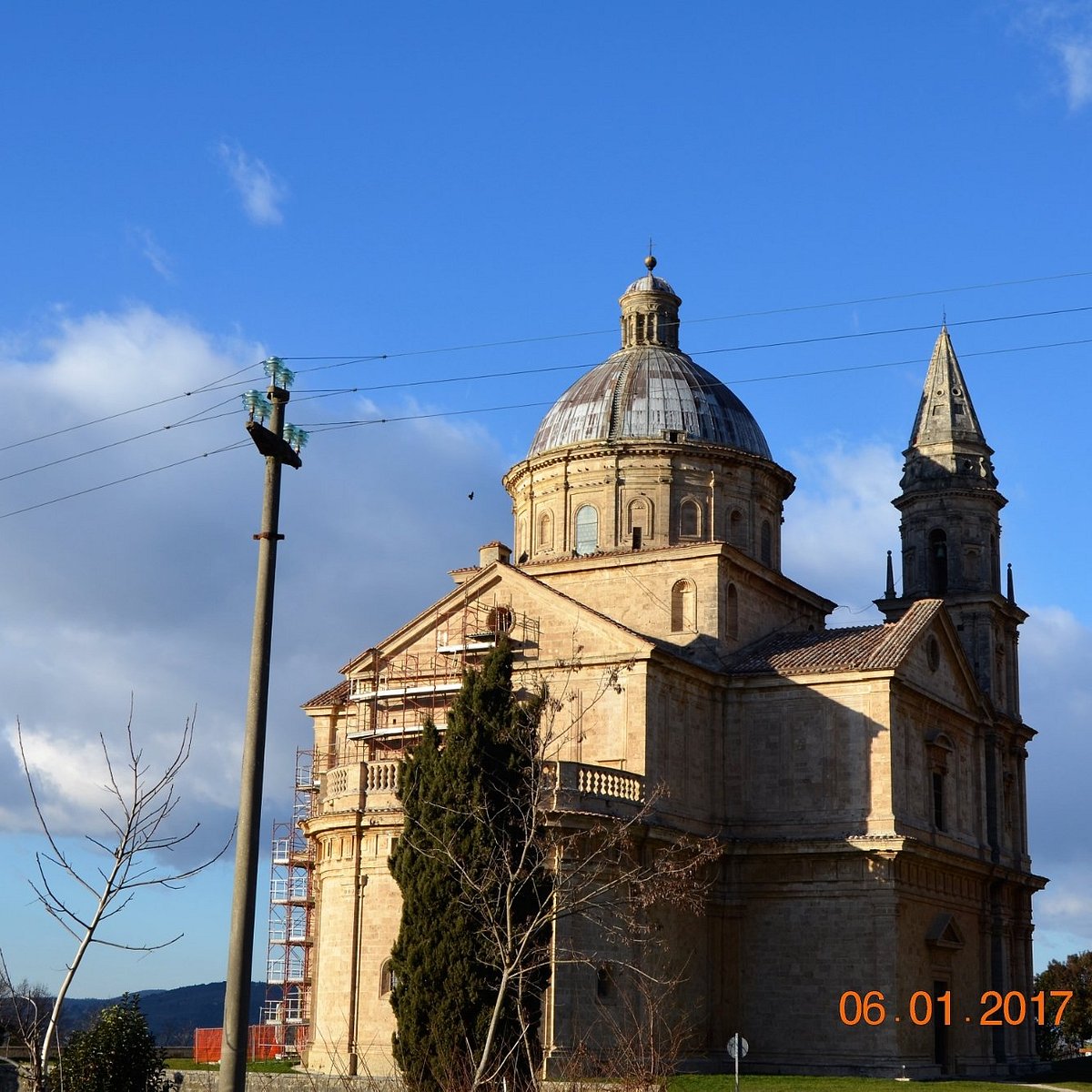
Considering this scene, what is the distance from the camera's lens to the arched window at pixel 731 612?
42.7 metres

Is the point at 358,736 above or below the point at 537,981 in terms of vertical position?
above

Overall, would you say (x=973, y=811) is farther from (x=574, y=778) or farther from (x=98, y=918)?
(x=98, y=918)

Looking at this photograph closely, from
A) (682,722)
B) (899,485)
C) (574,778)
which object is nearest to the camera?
(574,778)

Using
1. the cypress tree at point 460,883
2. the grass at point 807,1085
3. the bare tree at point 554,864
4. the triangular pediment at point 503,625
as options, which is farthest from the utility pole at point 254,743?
the triangular pediment at point 503,625

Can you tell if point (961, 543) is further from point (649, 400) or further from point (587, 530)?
point (587, 530)

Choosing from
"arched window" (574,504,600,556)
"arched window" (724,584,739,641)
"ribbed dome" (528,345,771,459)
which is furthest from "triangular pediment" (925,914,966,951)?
"ribbed dome" (528,345,771,459)

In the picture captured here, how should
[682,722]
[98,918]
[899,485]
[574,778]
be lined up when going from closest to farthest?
1. [98,918]
2. [574,778]
3. [682,722]
4. [899,485]

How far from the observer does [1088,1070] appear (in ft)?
151

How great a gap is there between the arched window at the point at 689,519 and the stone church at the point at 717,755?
2.3 inches

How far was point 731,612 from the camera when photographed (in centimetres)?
4316

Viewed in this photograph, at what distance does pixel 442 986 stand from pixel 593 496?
851 inches

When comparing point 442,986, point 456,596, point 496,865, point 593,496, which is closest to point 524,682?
point 456,596
